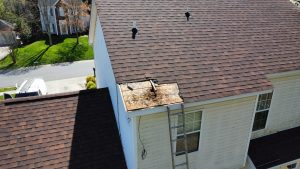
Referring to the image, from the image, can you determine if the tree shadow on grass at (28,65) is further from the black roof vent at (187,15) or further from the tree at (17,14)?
the black roof vent at (187,15)

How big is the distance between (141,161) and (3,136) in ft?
17.4

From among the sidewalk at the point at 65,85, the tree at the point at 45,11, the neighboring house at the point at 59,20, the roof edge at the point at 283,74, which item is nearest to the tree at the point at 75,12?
the neighboring house at the point at 59,20

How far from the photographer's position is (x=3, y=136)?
10.5 metres

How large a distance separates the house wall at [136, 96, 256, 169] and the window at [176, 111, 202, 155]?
0.53 ft

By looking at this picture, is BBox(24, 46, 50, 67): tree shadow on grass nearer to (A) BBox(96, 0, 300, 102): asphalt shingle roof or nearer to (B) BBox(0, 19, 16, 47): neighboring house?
(B) BBox(0, 19, 16, 47): neighboring house

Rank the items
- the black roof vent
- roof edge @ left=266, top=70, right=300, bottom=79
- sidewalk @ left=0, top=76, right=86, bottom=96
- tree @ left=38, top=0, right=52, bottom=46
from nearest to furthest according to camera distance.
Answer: roof edge @ left=266, top=70, right=300, bottom=79 → the black roof vent → sidewalk @ left=0, top=76, right=86, bottom=96 → tree @ left=38, top=0, right=52, bottom=46

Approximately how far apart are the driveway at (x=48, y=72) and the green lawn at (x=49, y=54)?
5.91 ft

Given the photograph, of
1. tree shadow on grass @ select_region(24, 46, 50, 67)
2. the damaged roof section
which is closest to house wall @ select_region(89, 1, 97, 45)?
the damaged roof section

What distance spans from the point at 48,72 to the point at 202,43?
2499 centimetres

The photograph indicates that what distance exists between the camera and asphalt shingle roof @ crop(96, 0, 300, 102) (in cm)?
984

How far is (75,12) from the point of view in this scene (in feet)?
143

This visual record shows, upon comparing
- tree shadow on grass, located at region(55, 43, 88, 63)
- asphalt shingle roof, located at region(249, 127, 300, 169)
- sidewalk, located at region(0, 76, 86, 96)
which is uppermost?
asphalt shingle roof, located at region(249, 127, 300, 169)

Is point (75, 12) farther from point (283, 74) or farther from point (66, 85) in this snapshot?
point (283, 74)

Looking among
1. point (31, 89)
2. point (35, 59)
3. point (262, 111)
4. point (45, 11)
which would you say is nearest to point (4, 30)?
point (45, 11)
